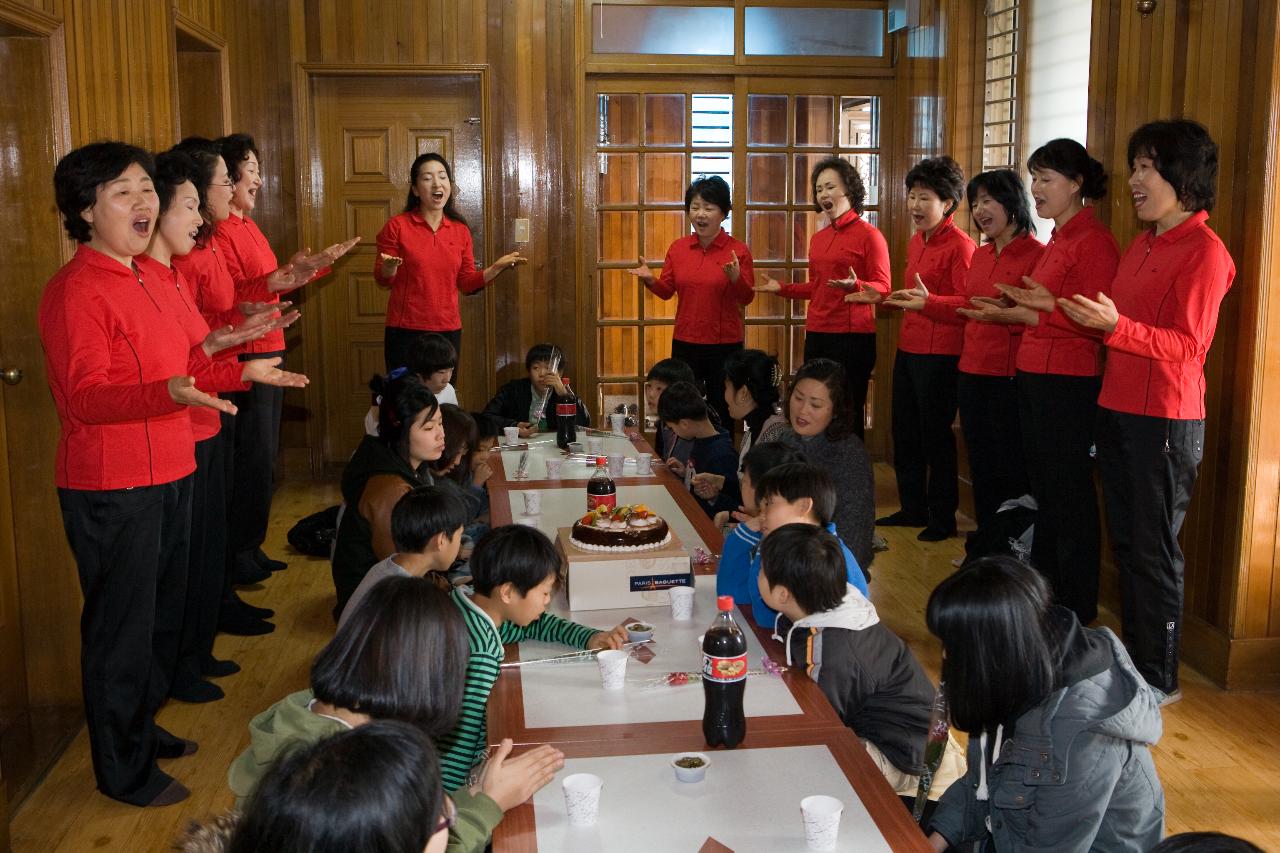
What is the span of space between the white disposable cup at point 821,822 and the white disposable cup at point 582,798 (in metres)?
0.30

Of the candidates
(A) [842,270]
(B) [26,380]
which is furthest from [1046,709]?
(A) [842,270]

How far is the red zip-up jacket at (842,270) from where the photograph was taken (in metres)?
5.55

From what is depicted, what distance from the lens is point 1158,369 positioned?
343 cm

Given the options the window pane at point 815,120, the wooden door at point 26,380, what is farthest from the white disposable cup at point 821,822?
the window pane at point 815,120

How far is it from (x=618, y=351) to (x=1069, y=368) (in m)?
3.21

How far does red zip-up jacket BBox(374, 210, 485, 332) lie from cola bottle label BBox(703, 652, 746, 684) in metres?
4.03

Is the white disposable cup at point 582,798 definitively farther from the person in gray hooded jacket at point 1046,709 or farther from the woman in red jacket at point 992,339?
the woman in red jacket at point 992,339

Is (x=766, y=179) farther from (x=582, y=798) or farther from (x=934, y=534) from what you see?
(x=582, y=798)

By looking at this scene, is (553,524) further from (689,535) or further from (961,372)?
(961,372)

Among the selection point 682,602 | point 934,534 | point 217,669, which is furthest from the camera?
point 934,534

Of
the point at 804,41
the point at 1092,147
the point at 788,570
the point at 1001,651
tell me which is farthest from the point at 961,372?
the point at 1001,651

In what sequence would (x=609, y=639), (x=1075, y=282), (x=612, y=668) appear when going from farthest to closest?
1. (x=1075, y=282)
2. (x=609, y=639)
3. (x=612, y=668)

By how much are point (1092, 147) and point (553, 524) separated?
Result: 2554 millimetres

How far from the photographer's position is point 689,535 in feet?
10.5
